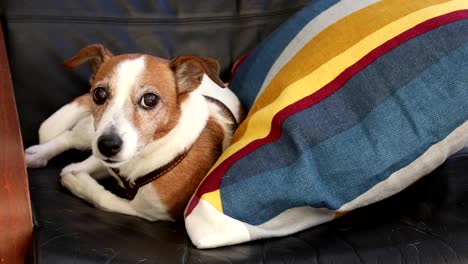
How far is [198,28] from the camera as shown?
1.79 m

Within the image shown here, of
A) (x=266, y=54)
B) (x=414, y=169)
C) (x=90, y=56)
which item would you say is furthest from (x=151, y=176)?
(x=414, y=169)

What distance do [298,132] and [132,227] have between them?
16.3 inches

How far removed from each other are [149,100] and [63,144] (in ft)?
1.49

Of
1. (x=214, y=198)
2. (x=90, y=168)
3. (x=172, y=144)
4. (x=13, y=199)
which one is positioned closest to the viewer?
(x=13, y=199)

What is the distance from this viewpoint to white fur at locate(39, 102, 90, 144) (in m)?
1.65

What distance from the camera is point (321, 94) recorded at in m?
1.23

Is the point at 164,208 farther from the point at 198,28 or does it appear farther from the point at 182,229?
the point at 198,28

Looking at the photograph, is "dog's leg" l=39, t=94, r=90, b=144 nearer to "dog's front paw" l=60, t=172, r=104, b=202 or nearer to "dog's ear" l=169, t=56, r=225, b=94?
"dog's front paw" l=60, t=172, r=104, b=202

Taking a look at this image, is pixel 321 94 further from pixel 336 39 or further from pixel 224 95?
pixel 224 95

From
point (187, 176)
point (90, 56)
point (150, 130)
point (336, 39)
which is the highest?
point (336, 39)

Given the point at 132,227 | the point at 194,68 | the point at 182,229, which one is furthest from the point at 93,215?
the point at 194,68

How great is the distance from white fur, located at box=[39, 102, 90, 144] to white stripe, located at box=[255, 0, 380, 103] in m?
0.54

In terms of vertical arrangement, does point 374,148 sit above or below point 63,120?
above

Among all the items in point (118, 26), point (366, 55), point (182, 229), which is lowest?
point (182, 229)
